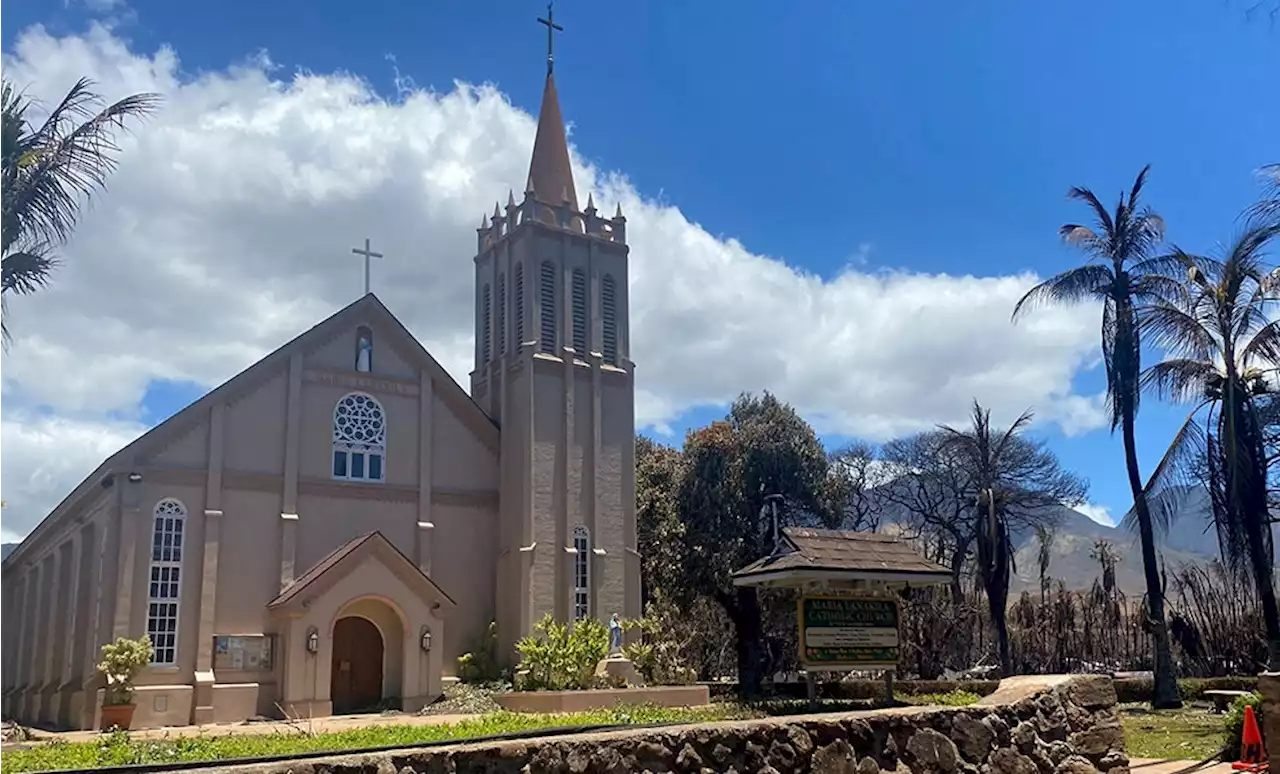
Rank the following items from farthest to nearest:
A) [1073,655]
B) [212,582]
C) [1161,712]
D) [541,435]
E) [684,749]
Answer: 1. [1073,655]
2. [541,435]
3. [212,582]
4. [1161,712]
5. [684,749]

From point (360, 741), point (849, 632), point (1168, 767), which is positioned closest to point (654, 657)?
point (849, 632)

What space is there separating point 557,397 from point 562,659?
815cm

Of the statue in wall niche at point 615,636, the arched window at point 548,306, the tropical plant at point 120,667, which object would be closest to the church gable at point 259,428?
the tropical plant at point 120,667

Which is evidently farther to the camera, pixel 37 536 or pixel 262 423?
pixel 37 536

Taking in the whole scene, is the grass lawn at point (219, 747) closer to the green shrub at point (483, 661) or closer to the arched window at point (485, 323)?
the green shrub at point (483, 661)

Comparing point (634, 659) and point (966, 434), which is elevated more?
point (966, 434)

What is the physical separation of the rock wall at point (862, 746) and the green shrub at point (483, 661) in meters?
20.0

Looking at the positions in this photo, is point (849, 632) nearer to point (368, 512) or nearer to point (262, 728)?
point (262, 728)

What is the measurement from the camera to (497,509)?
31.8m

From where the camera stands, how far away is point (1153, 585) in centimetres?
2738

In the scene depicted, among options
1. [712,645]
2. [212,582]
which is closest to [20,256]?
[212,582]

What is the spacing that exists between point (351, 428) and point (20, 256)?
14.3 metres

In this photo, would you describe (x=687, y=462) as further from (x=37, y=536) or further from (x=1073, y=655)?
(x=37, y=536)

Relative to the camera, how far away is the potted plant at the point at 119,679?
24.7m
